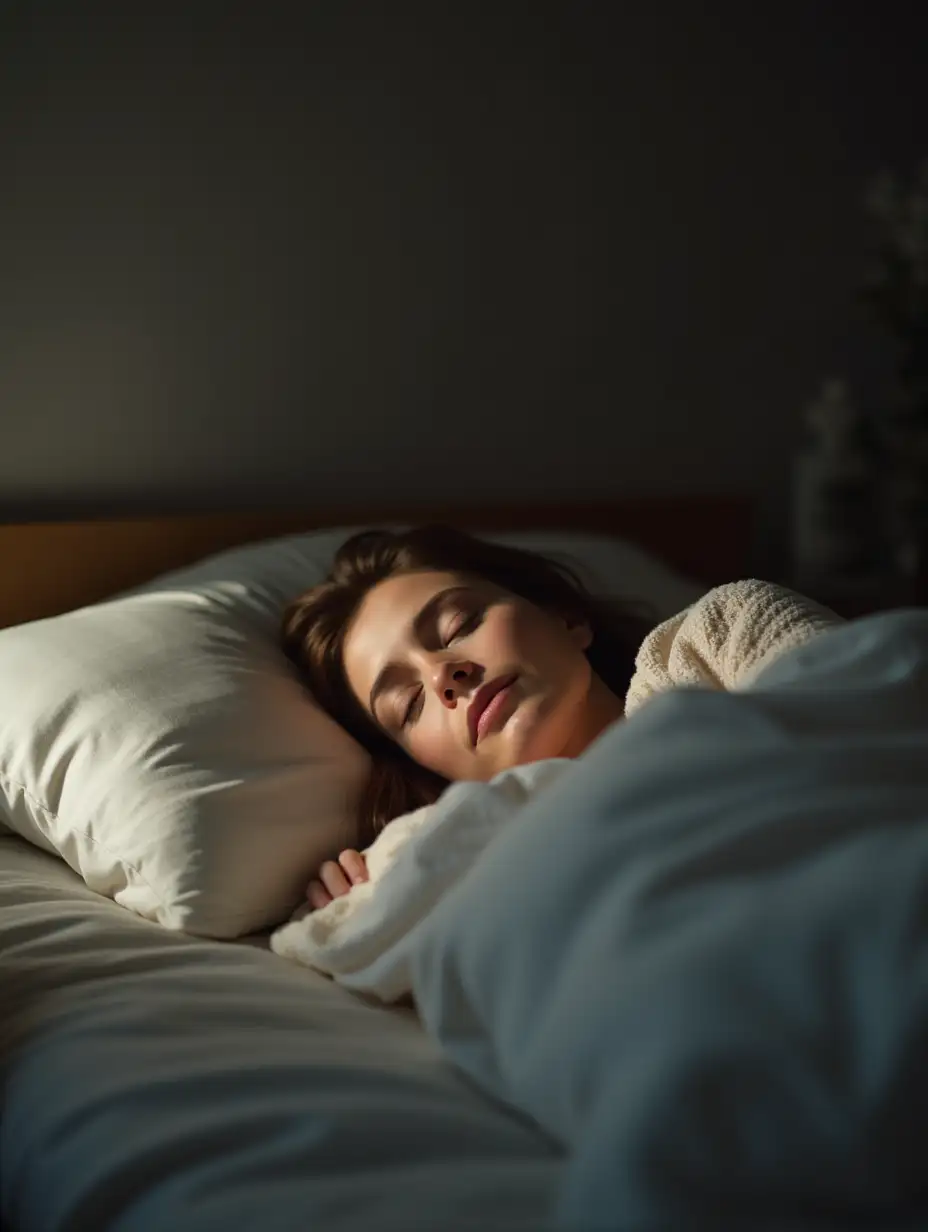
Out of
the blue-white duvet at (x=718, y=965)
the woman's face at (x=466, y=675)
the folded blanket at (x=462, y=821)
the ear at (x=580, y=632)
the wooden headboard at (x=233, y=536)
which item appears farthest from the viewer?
the wooden headboard at (x=233, y=536)

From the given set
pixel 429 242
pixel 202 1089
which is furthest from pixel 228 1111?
pixel 429 242

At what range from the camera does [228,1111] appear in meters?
0.73

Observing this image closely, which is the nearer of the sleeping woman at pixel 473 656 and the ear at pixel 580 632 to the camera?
the sleeping woman at pixel 473 656

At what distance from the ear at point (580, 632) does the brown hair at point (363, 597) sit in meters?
0.01

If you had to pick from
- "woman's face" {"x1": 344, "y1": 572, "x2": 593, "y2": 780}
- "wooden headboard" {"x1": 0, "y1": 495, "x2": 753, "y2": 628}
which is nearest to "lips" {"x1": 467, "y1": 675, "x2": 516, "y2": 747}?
"woman's face" {"x1": 344, "y1": 572, "x2": 593, "y2": 780}

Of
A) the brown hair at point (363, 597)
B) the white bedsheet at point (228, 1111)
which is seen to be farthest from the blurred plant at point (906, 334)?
the white bedsheet at point (228, 1111)

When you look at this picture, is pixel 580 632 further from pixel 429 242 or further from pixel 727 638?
pixel 429 242

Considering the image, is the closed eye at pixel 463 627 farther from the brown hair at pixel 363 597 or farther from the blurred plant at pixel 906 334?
the blurred plant at pixel 906 334

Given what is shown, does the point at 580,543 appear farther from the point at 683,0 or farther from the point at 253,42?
the point at 683,0

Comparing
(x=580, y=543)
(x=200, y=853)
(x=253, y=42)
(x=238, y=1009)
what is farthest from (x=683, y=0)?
(x=238, y=1009)

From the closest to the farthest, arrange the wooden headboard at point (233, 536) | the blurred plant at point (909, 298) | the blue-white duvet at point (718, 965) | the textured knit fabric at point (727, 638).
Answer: the blue-white duvet at point (718, 965) → the textured knit fabric at point (727, 638) → the wooden headboard at point (233, 536) → the blurred plant at point (909, 298)

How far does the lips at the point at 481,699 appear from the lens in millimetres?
1171

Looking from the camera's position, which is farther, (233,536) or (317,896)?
(233,536)

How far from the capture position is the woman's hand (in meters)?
1.10
